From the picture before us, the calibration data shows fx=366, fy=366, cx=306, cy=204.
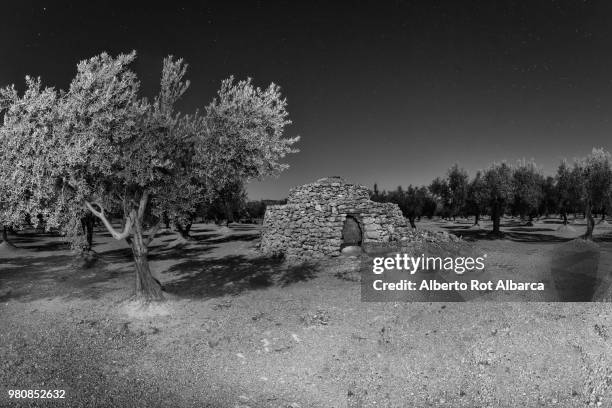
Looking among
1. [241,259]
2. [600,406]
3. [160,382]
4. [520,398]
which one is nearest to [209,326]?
[160,382]

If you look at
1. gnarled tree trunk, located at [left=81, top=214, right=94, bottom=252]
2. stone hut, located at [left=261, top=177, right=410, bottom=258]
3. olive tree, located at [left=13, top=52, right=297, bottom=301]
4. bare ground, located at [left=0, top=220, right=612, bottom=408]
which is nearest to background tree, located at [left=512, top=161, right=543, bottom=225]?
stone hut, located at [left=261, top=177, right=410, bottom=258]

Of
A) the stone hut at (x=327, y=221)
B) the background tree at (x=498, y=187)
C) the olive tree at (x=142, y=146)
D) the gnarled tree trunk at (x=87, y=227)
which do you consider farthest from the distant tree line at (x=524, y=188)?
the gnarled tree trunk at (x=87, y=227)

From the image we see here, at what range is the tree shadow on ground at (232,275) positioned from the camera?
16688mm

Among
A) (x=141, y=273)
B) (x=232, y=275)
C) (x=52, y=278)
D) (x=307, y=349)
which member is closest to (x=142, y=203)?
(x=141, y=273)

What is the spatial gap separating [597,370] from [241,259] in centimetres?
2061

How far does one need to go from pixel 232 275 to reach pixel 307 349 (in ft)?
36.2

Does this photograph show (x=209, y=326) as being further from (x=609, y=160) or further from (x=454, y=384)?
(x=609, y=160)

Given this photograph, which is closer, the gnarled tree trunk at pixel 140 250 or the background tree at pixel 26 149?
the background tree at pixel 26 149

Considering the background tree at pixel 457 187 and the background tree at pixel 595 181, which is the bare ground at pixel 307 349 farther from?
the background tree at pixel 457 187

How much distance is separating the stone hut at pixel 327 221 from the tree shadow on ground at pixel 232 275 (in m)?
1.74

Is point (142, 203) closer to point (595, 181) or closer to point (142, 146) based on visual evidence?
point (142, 146)

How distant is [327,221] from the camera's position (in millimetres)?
24875

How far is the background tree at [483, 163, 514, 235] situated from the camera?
3991 centimetres

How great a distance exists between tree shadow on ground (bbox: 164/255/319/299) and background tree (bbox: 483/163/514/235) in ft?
90.3
